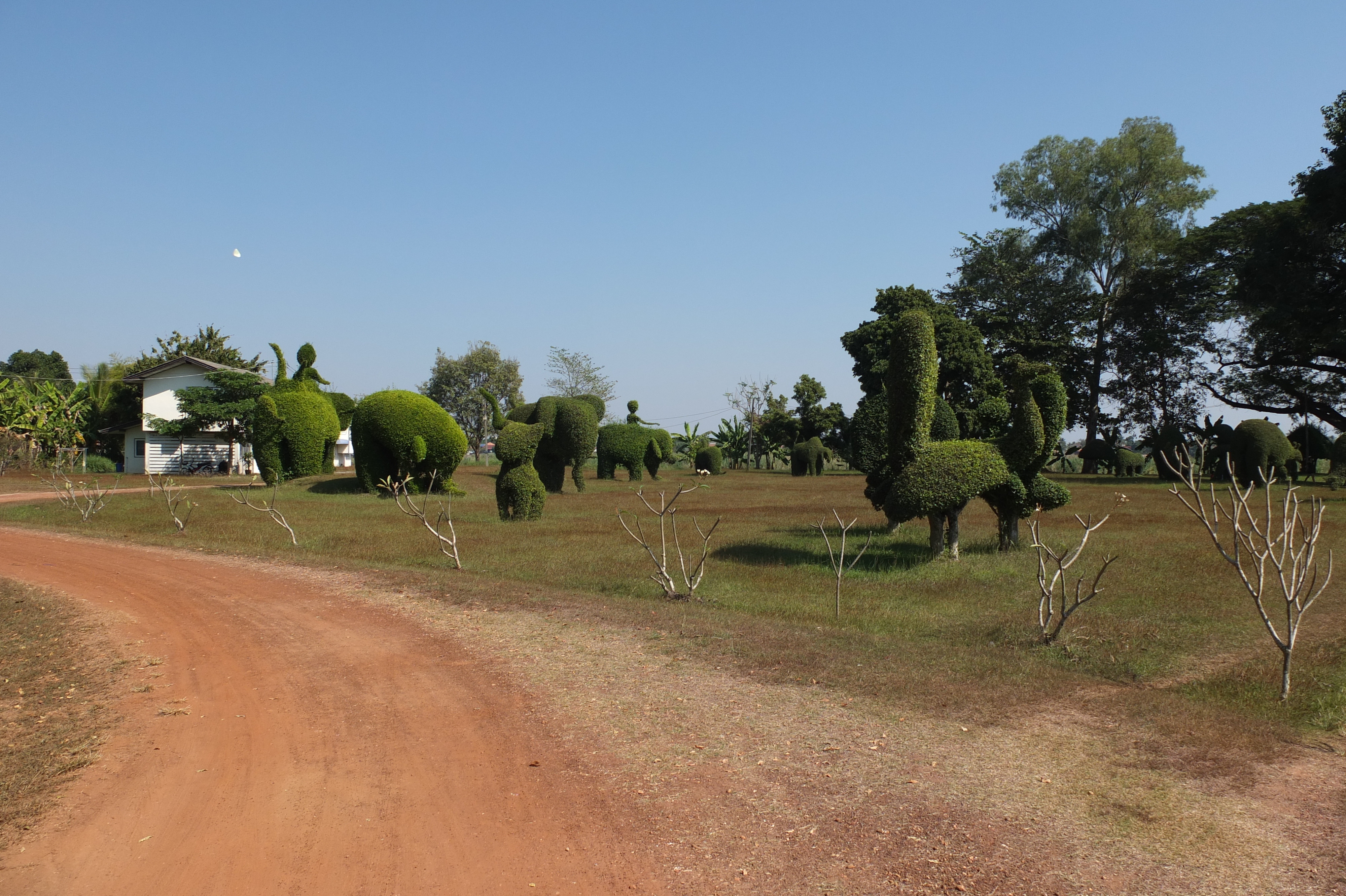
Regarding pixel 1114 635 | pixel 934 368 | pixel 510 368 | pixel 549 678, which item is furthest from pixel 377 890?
pixel 510 368

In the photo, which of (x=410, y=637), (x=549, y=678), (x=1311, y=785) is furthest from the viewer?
(x=410, y=637)

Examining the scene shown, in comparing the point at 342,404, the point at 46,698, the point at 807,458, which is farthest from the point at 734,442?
the point at 46,698

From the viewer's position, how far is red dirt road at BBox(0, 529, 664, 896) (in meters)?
4.04

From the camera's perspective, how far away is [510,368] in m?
61.2

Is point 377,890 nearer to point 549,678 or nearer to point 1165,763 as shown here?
point 549,678

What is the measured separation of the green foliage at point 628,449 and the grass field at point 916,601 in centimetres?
1442

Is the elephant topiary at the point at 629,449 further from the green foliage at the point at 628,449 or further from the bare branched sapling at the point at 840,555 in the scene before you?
the bare branched sapling at the point at 840,555

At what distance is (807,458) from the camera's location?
45.6m

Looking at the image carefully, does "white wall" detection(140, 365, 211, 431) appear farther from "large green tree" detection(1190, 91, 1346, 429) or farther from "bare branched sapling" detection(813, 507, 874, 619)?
"large green tree" detection(1190, 91, 1346, 429)

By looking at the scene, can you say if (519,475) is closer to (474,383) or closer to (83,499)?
(83,499)

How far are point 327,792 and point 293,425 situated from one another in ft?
71.7

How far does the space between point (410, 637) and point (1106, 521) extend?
16.1m

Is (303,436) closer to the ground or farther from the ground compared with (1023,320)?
closer to the ground

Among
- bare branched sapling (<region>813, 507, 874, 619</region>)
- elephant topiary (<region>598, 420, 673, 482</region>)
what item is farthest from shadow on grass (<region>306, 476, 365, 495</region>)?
bare branched sapling (<region>813, 507, 874, 619</region>)
